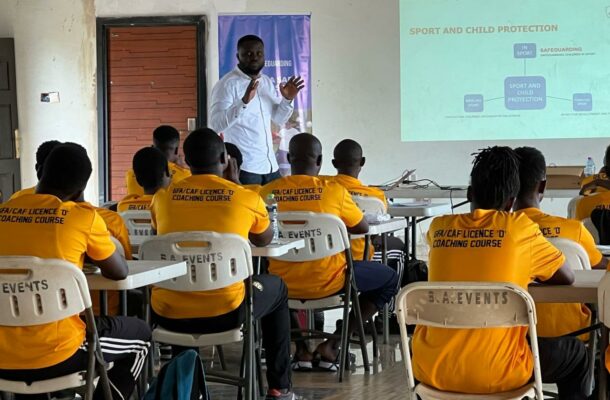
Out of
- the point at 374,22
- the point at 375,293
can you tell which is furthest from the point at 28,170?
the point at 375,293

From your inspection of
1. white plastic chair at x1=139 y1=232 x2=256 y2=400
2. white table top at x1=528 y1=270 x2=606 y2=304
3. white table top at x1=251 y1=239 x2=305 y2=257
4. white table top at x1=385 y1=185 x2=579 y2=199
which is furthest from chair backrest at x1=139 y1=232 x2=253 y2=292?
white table top at x1=385 y1=185 x2=579 y2=199

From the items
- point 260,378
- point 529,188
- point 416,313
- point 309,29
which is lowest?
point 260,378

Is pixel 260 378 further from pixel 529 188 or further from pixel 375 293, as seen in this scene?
pixel 529 188

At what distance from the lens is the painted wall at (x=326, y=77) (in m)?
9.07

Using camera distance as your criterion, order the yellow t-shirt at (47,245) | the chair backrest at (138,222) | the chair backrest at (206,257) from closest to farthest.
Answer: the yellow t-shirt at (47,245) → the chair backrest at (206,257) → the chair backrest at (138,222)

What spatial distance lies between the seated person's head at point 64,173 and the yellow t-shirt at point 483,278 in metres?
1.26

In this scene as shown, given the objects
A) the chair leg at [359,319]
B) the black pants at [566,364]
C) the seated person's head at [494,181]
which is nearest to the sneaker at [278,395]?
the chair leg at [359,319]

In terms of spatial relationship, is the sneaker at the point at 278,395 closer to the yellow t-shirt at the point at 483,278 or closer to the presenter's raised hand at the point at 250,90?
the yellow t-shirt at the point at 483,278

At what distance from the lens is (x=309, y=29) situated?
30.3ft

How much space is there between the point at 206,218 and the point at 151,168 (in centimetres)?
125

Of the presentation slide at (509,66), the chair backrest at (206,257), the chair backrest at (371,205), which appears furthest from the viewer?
the presentation slide at (509,66)

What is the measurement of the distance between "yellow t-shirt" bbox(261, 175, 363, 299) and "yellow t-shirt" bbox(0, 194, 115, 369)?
157cm

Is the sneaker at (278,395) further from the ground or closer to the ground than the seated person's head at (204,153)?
closer to the ground

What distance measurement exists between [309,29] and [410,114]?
126 cm
